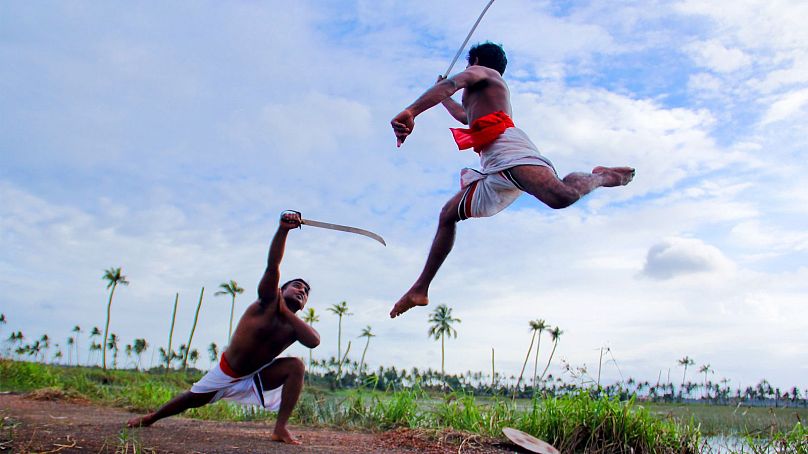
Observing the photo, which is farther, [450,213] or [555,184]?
[450,213]

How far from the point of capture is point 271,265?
18.6 ft

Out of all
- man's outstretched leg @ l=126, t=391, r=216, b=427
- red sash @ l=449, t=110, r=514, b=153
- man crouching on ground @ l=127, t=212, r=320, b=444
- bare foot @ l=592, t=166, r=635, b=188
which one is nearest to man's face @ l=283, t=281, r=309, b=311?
man crouching on ground @ l=127, t=212, r=320, b=444

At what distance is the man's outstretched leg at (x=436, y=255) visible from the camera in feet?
13.8

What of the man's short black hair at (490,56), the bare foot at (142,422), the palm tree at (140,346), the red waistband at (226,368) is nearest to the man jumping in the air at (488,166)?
the man's short black hair at (490,56)

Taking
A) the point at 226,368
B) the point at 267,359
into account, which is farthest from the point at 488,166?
the point at 226,368

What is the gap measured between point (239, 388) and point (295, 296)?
3.27ft

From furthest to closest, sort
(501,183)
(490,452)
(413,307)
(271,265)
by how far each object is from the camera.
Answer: (490,452), (271,265), (413,307), (501,183)

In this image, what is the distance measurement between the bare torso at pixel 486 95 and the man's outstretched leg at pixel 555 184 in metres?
0.46

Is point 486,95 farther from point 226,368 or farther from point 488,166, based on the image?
point 226,368

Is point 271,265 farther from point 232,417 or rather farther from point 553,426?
point 232,417

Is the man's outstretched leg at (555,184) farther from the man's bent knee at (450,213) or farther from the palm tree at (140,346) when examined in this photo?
the palm tree at (140,346)

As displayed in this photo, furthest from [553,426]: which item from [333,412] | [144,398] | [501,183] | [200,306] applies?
[200,306]

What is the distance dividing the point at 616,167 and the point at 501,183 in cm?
76

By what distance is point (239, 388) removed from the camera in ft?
20.1
